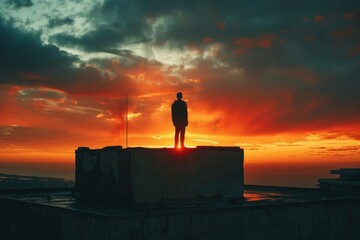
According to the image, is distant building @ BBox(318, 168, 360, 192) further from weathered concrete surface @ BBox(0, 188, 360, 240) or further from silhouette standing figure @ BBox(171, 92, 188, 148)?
silhouette standing figure @ BBox(171, 92, 188, 148)

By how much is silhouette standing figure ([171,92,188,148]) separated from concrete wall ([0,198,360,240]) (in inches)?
184

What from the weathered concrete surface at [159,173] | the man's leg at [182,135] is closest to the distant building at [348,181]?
the weathered concrete surface at [159,173]

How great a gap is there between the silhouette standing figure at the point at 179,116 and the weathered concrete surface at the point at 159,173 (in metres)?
1.12

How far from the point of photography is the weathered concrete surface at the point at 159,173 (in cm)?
1998

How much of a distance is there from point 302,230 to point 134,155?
868 centimetres

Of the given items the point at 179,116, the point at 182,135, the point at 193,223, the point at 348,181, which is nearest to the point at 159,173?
the point at 182,135

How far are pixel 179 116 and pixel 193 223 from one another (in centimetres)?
597

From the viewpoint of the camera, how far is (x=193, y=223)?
17.6 metres

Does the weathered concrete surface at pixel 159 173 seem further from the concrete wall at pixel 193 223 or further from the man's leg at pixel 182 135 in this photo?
the concrete wall at pixel 193 223

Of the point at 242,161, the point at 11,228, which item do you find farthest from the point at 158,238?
the point at 11,228

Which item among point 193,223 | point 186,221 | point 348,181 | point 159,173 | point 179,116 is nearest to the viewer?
point 186,221

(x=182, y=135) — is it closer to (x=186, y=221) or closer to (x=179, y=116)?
(x=179, y=116)

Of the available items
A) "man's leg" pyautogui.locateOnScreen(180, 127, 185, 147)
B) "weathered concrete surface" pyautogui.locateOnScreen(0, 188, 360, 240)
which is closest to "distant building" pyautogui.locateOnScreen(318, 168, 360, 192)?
"weathered concrete surface" pyautogui.locateOnScreen(0, 188, 360, 240)

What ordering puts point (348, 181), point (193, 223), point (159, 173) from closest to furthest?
point (193, 223) → point (159, 173) → point (348, 181)
